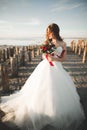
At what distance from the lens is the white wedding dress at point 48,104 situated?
4410mm

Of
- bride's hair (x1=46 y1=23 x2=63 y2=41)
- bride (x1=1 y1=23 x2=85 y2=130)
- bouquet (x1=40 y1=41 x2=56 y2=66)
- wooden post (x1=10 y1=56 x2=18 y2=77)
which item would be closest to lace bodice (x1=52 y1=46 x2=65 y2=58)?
bride (x1=1 y1=23 x2=85 y2=130)

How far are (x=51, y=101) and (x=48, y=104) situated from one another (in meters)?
0.10

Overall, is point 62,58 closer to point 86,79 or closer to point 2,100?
point 2,100

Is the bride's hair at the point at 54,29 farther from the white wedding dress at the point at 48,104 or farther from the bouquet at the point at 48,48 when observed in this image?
the white wedding dress at the point at 48,104

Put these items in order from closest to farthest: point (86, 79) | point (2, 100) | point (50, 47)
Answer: point (50, 47), point (2, 100), point (86, 79)

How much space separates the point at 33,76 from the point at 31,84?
0.70ft

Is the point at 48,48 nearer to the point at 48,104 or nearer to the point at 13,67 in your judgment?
the point at 48,104

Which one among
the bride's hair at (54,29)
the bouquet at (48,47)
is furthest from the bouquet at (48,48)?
the bride's hair at (54,29)

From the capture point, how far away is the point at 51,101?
445 centimetres

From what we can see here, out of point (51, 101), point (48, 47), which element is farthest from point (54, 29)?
point (51, 101)

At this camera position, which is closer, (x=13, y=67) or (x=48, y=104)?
(x=48, y=104)

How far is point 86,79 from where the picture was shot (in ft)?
29.1

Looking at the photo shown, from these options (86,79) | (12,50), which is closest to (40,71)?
(86,79)

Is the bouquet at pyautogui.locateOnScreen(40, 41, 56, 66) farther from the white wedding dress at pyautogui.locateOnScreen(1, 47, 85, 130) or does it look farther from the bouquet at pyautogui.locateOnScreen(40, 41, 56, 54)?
the white wedding dress at pyautogui.locateOnScreen(1, 47, 85, 130)
